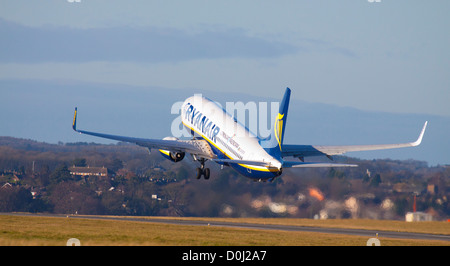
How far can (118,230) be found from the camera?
61.2 metres

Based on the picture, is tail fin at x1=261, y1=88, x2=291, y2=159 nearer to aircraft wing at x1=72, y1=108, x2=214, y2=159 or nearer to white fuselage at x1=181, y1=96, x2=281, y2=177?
white fuselage at x1=181, y1=96, x2=281, y2=177

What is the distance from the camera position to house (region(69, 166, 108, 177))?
122m

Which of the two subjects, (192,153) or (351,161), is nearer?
(192,153)

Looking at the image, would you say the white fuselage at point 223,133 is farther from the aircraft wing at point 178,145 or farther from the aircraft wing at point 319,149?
the aircraft wing at point 319,149

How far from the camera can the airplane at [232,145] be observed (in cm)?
6394

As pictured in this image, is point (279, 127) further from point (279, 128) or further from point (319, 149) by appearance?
point (319, 149)

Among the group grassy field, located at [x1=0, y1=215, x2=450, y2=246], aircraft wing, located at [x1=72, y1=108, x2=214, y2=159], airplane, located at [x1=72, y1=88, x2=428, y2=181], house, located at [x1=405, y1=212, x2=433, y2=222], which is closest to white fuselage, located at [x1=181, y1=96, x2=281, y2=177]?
airplane, located at [x1=72, y1=88, x2=428, y2=181]

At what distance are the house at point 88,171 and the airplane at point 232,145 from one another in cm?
4488

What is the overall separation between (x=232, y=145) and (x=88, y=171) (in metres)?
61.5

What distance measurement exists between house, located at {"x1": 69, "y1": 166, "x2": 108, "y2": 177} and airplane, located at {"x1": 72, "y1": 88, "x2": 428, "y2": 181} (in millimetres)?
44877
